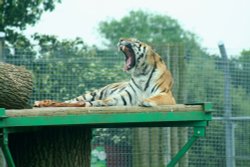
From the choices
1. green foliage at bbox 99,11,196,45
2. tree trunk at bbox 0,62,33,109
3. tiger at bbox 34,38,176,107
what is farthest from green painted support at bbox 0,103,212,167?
green foliage at bbox 99,11,196,45

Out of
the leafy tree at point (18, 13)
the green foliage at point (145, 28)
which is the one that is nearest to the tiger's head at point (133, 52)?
the leafy tree at point (18, 13)

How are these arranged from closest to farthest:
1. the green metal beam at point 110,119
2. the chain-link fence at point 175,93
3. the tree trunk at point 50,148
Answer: the green metal beam at point 110,119 < the tree trunk at point 50,148 < the chain-link fence at point 175,93

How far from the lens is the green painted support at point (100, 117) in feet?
19.1

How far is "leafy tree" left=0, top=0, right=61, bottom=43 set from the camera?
13.7 meters

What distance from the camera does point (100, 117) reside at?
Answer: 6.01 m

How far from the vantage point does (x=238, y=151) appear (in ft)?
33.7

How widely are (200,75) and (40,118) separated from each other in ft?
15.4

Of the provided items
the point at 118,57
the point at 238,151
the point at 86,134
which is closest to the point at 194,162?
the point at 238,151

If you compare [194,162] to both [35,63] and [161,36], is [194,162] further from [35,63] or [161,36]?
A: [161,36]

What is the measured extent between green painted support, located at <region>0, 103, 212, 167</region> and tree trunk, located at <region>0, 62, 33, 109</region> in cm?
20

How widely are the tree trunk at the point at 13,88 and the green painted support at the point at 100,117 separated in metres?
0.20

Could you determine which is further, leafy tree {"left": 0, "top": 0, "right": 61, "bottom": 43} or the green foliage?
the green foliage

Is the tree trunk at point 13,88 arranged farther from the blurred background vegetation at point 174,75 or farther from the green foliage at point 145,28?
the green foliage at point 145,28

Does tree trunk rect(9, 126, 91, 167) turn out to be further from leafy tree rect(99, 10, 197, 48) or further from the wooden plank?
leafy tree rect(99, 10, 197, 48)
